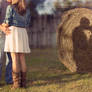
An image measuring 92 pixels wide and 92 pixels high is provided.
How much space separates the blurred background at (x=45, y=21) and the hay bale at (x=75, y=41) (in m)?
9.13

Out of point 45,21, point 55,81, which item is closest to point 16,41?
point 55,81

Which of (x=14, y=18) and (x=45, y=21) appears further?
(x=45, y=21)

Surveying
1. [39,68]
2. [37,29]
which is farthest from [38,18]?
[39,68]

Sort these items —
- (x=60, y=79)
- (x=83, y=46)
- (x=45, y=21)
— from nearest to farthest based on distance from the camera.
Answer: (x=60, y=79)
(x=83, y=46)
(x=45, y=21)

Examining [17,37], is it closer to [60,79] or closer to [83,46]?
[60,79]

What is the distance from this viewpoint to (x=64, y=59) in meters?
6.73

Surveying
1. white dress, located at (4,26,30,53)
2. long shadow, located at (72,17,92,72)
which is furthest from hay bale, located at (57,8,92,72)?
white dress, located at (4,26,30,53)

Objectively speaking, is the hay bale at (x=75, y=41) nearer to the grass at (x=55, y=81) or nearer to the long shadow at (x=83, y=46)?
the long shadow at (x=83, y=46)

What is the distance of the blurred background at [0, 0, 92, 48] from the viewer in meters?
16.1

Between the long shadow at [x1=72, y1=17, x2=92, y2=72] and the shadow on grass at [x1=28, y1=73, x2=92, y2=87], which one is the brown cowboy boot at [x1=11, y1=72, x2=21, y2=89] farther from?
the long shadow at [x1=72, y1=17, x2=92, y2=72]

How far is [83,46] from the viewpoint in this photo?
6.69 meters

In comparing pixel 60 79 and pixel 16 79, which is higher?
pixel 16 79

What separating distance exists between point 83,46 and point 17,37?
2.38 meters

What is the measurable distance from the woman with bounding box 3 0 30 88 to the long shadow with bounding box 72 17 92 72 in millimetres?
1989
